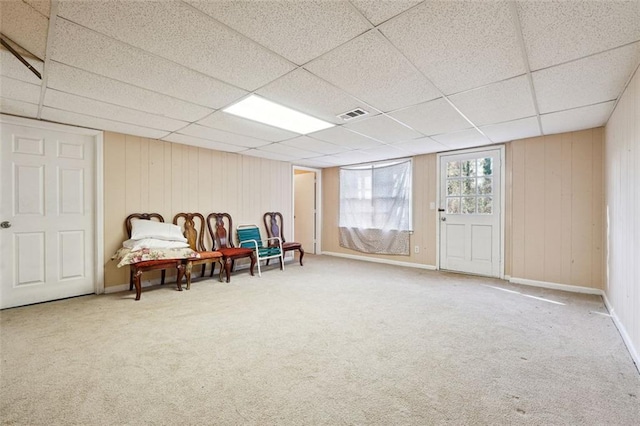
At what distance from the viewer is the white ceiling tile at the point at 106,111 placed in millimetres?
2645

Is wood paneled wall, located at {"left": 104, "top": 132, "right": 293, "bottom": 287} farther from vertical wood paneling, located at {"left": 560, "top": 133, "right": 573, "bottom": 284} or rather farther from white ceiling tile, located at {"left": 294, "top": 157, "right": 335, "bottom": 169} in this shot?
vertical wood paneling, located at {"left": 560, "top": 133, "right": 573, "bottom": 284}

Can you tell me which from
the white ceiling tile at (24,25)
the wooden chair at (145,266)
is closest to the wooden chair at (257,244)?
the wooden chair at (145,266)

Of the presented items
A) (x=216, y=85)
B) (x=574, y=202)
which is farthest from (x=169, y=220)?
(x=574, y=202)

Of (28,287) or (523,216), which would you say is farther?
(523,216)

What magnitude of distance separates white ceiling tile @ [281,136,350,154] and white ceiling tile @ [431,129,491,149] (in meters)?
1.51

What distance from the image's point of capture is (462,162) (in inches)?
192

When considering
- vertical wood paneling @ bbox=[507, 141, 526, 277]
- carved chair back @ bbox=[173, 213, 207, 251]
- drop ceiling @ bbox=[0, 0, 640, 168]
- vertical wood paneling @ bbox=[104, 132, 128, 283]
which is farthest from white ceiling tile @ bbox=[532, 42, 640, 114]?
vertical wood paneling @ bbox=[104, 132, 128, 283]

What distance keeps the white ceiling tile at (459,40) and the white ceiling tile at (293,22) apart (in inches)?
9.8

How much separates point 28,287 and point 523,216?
6509 millimetres

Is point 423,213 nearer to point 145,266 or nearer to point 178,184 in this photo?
point 178,184

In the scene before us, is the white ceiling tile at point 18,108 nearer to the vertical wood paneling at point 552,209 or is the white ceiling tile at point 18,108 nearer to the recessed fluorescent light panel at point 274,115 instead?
the recessed fluorescent light panel at point 274,115

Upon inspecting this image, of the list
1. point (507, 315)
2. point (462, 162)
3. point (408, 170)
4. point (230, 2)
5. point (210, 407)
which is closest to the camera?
point (230, 2)

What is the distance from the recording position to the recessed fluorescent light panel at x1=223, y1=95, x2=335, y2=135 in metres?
2.79

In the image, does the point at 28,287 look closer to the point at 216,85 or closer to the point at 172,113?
the point at 172,113
